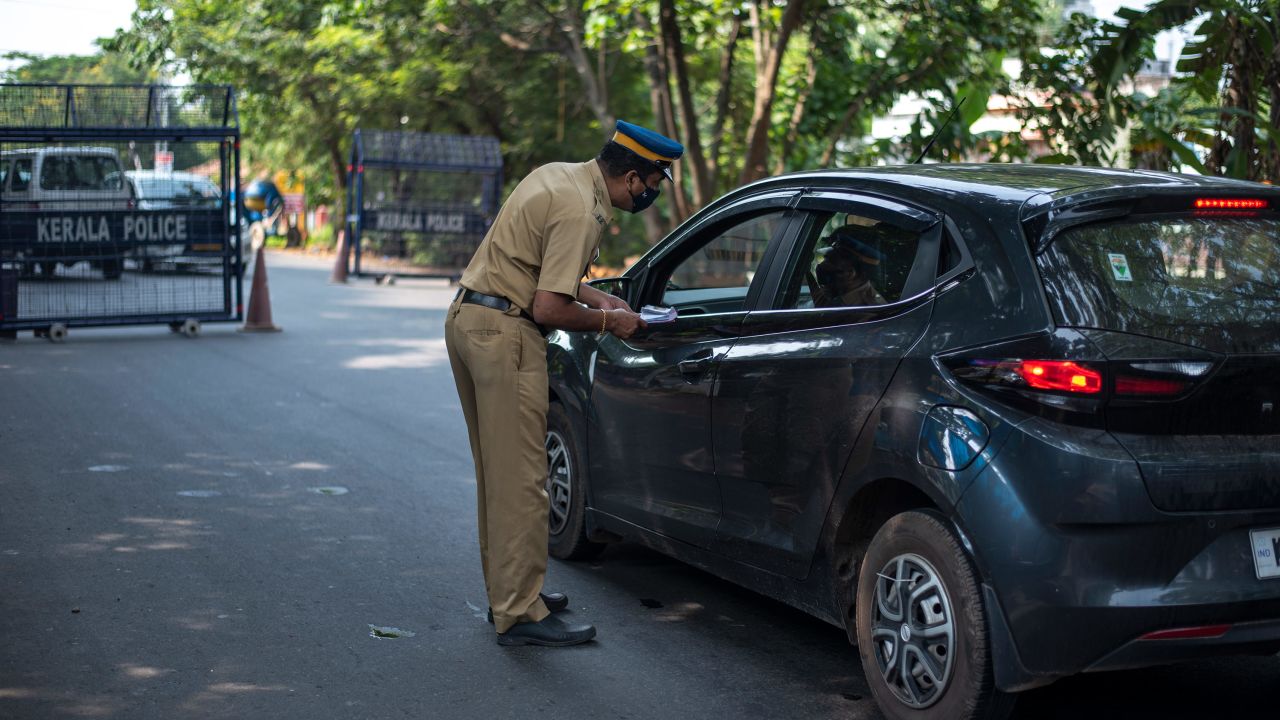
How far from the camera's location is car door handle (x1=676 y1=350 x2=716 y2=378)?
4910 mm

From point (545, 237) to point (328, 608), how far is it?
5.79 ft

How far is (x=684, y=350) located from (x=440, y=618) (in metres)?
1.39

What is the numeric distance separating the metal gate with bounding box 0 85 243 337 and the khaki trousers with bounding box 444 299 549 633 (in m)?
10.2

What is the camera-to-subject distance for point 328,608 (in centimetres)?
541

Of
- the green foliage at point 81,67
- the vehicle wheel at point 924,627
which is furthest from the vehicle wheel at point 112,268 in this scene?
the green foliage at point 81,67

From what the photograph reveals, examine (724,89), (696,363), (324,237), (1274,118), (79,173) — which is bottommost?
(324,237)

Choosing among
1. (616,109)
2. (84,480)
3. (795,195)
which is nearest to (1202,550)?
(795,195)

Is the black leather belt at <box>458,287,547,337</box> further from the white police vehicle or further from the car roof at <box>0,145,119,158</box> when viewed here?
the car roof at <box>0,145,119,158</box>

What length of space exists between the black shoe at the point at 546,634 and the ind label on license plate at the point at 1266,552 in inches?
90.8

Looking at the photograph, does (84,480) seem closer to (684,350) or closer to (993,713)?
(684,350)

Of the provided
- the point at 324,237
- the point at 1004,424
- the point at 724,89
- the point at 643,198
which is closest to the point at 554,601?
the point at 643,198

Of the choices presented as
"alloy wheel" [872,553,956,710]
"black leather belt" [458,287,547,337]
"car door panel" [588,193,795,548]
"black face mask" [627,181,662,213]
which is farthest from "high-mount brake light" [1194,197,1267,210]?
"black leather belt" [458,287,547,337]

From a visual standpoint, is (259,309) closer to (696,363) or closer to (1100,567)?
(696,363)

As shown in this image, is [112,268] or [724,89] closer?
[112,268]
